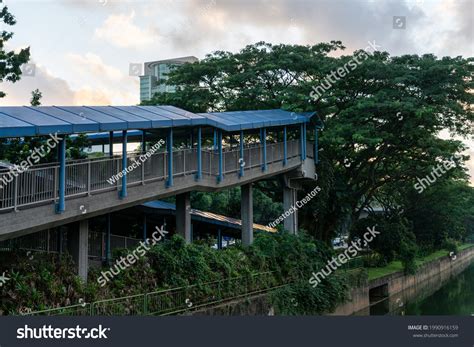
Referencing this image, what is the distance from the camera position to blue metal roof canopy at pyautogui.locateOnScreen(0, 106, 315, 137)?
1340cm

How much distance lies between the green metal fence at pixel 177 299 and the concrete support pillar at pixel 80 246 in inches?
84.1

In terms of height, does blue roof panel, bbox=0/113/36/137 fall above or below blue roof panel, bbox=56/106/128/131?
below

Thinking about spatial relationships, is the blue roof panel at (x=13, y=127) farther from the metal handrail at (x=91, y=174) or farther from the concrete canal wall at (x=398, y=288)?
the concrete canal wall at (x=398, y=288)

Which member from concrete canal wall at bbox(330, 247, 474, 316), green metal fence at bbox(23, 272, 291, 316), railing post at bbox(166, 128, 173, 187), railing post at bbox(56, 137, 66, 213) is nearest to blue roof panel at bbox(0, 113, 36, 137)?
railing post at bbox(56, 137, 66, 213)

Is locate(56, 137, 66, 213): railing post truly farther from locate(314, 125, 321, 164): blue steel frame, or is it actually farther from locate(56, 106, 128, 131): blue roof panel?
locate(314, 125, 321, 164): blue steel frame

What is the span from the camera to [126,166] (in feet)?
57.5

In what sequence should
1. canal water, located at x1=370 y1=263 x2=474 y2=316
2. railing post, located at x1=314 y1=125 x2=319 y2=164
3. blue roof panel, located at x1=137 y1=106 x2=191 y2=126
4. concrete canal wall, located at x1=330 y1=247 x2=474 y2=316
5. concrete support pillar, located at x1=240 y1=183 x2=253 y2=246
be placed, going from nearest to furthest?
blue roof panel, located at x1=137 y1=106 x2=191 y2=126
concrete support pillar, located at x1=240 y1=183 x2=253 y2=246
concrete canal wall, located at x1=330 y1=247 x2=474 y2=316
railing post, located at x1=314 y1=125 x2=319 y2=164
canal water, located at x1=370 y1=263 x2=474 y2=316

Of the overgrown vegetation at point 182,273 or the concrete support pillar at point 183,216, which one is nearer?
the overgrown vegetation at point 182,273

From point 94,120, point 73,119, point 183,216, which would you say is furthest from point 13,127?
point 183,216

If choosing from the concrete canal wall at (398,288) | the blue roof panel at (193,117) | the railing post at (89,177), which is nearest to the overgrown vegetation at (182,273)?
the railing post at (89,177)

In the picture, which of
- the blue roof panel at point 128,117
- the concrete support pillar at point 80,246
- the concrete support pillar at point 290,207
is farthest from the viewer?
the concrete support pillar at point 290,207

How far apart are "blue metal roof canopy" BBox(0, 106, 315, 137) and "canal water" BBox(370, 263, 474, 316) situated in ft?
55.8

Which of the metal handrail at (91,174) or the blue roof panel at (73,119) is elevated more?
the blue roof panel at (73,119)

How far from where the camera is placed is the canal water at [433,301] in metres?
34.0
